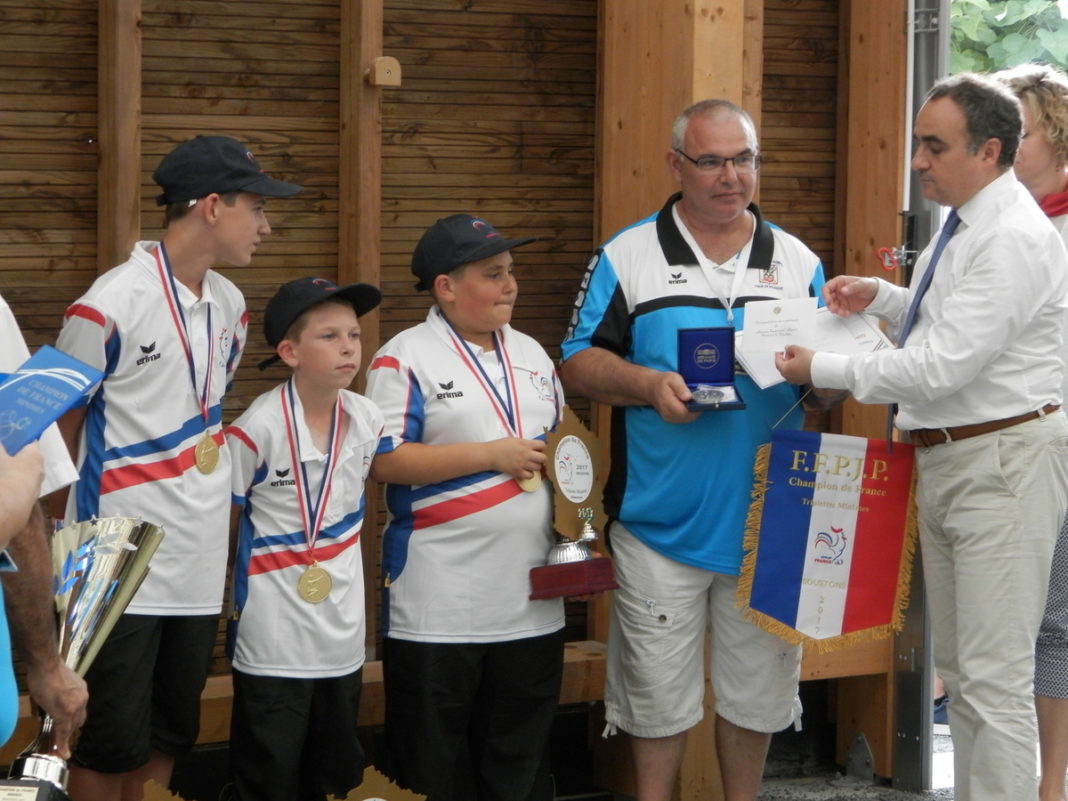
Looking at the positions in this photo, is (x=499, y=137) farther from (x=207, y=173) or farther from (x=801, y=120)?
(x=207, y=173)

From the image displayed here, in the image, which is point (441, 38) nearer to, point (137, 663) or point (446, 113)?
point (446, 113)

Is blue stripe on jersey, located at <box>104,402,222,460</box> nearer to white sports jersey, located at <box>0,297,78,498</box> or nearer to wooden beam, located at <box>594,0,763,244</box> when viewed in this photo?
white sports jersey, located at <box>0,297,78,498</box>

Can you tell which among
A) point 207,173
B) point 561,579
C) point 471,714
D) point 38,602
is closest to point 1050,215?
point 561,579

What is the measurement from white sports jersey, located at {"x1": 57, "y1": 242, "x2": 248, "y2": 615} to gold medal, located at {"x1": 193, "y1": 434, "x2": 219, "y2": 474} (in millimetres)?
12

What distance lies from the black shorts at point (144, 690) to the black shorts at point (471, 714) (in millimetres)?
480

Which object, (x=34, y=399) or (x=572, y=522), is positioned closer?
(x=34, y=399)

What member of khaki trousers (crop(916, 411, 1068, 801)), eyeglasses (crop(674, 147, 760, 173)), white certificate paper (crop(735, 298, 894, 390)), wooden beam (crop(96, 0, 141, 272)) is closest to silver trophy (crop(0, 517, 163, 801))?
wooden beam (crop(96, 0, 141, 272))

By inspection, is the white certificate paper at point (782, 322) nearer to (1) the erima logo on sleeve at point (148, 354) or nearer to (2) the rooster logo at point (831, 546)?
(2) the rooster logo at point (831, 546)

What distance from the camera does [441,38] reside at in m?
4.53

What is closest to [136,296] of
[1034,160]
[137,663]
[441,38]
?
[137,663]

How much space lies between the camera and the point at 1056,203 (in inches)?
166

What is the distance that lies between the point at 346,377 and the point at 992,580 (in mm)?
1564

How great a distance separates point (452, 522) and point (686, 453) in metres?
0.64

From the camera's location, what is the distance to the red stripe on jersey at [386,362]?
12.2 ft
